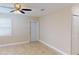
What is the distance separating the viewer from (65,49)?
4.46 m

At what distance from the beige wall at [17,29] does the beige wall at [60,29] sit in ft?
5.13

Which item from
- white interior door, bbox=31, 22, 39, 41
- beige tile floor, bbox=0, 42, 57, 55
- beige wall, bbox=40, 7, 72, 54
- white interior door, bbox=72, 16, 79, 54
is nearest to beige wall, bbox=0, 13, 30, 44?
white interior door, bbox=31, 22, 39, 41

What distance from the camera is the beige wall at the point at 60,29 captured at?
13.8 feet

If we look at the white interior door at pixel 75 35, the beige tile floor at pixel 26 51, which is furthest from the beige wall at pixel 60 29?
the beige tile floor at pixel 26 51

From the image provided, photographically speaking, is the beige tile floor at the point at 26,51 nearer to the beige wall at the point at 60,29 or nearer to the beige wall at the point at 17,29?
the beige wall at the point at 60,29

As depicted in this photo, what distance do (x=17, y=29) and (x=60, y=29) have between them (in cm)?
312

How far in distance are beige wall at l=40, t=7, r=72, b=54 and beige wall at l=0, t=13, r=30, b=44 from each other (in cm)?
156

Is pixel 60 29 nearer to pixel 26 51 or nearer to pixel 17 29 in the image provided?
pixel 26 51

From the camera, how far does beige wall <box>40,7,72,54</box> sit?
422 centimetres

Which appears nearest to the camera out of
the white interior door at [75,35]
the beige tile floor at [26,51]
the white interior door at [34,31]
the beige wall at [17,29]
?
the white interior door at [75,35]

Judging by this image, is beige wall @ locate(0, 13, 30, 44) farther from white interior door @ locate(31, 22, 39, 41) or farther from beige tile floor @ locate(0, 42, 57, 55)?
beige tile floor @ locate(0, 42, 57, 55)
